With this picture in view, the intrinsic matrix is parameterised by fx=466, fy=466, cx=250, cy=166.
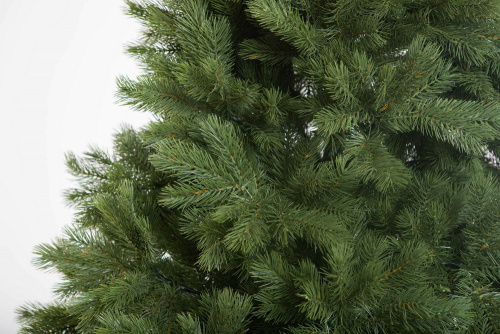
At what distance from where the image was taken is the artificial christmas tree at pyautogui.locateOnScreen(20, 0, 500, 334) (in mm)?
529

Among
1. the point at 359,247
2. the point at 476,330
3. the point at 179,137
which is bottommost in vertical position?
the point at 476,330

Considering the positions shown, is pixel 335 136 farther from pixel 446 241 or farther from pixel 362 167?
pixel 446 241

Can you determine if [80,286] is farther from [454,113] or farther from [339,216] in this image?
[454,113]

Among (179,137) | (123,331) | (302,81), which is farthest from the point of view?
(302,81)

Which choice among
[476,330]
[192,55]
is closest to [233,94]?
[192,55]

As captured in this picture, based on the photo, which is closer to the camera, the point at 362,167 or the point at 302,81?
the point at 362,167

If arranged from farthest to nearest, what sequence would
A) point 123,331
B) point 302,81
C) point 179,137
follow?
point 302,81, point 179,137, point 123,331

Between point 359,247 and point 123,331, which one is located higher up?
point 123,331

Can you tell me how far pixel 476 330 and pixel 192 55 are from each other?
49 centimetres

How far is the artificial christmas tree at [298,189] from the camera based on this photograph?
529mm

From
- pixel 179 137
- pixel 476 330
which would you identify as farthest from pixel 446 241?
pixel 179 137

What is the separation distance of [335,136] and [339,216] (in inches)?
4.6

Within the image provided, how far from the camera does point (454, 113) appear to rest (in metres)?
0.60

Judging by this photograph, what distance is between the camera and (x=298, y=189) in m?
0.58
